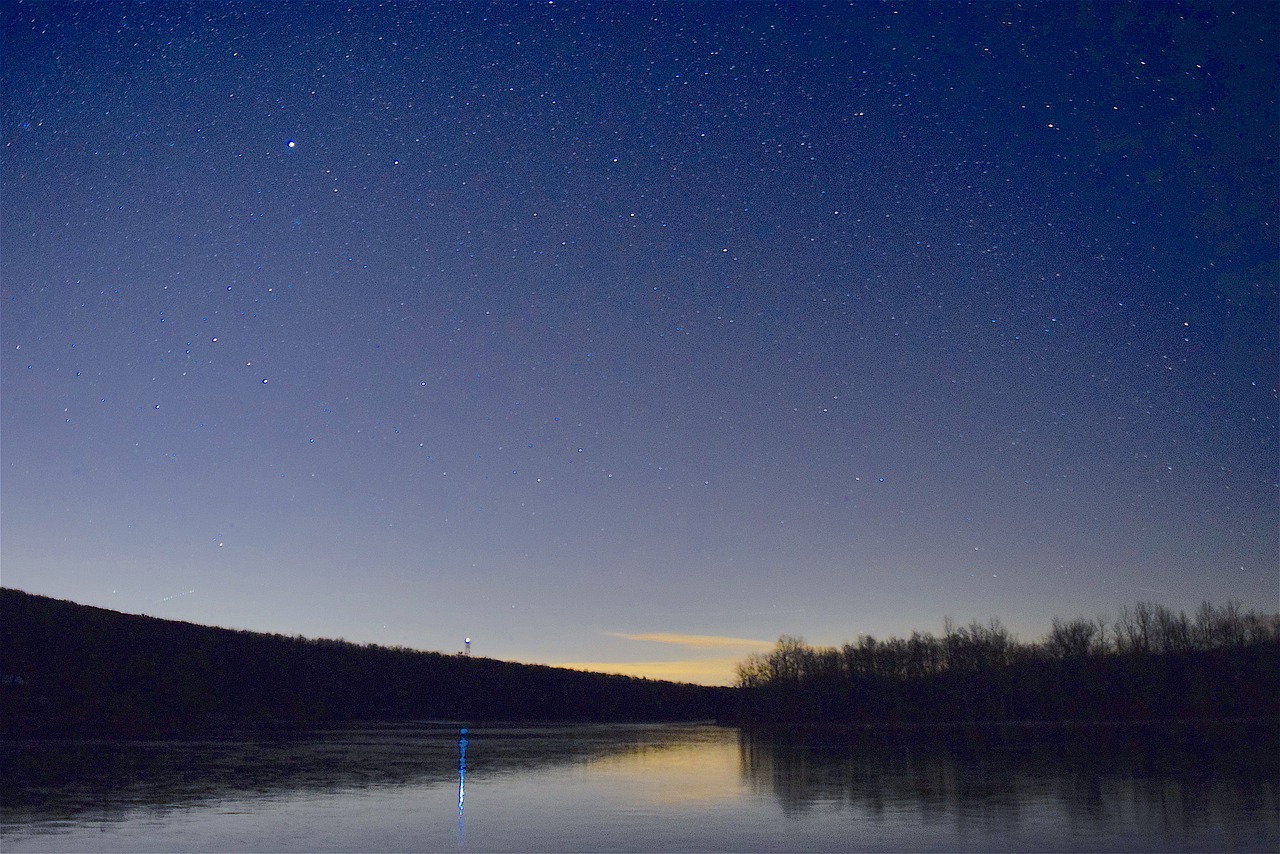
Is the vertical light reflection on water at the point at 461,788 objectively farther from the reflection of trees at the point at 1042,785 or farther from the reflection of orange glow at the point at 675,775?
the reflection of trees at the point at 1042,785

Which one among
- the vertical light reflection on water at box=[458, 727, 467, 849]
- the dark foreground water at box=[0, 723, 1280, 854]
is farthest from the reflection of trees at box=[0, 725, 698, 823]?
the vertical light reflection on water at box=[458, 727, 467, 849]

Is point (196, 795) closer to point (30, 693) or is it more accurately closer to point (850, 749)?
point (850, 749)

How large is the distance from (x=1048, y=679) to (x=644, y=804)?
98.1 m

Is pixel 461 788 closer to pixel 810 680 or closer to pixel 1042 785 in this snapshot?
pixel 1042 785

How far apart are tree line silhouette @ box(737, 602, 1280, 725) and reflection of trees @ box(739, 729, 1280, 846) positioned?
61.3 metres

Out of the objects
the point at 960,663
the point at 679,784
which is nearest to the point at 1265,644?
the point at 960,663

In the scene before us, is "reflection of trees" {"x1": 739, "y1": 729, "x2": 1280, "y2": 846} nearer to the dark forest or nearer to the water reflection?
the water reflection

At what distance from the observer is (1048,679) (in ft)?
352

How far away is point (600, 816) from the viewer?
20.5 meters

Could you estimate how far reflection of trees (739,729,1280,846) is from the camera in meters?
19.1

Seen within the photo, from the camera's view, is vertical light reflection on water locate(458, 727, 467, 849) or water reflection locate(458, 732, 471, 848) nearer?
vertical light reflection on water locate(458, 727, 467, 849)

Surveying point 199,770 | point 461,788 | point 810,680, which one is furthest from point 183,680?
point 461,788

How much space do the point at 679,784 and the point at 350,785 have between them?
9.76 m

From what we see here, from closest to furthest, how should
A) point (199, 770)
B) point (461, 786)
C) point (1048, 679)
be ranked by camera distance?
point (461, 786)
point (199, 770)
point (1048, 679)
